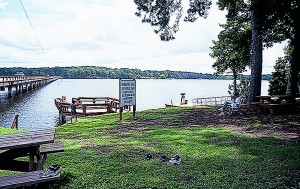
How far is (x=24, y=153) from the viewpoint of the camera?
5.72 metres

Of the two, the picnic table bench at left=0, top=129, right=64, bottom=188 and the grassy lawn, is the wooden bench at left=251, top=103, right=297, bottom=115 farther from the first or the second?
the picnic table bench at left=0, top=129, right=64, bottom=188

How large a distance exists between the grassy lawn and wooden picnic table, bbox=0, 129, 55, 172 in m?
0.63

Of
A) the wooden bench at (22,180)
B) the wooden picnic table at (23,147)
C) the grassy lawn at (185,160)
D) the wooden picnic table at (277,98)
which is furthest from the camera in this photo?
the wooden picnic table at (277,98)

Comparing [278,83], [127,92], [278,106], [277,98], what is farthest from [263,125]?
[278,83]

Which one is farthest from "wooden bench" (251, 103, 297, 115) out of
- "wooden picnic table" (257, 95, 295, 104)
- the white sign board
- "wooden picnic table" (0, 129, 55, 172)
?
"wooden picnic table" (0, 129, 55, 172)

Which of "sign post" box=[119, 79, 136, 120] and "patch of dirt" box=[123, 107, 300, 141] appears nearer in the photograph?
"patch of dirt" box=[123, 107, 300, 141]

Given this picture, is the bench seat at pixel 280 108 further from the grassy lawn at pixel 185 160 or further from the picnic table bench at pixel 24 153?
the picnic table bench at pixel 24 153

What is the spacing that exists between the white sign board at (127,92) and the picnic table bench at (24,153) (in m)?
10.1

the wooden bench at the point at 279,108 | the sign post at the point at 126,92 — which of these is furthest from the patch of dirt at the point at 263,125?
the sign post at the point at 126,92

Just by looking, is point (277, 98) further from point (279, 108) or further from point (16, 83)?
point (16, 83)

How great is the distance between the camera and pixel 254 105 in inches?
659

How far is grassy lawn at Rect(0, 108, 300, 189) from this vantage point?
584cm

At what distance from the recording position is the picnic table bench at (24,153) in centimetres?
492

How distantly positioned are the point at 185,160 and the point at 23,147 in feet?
11.9
